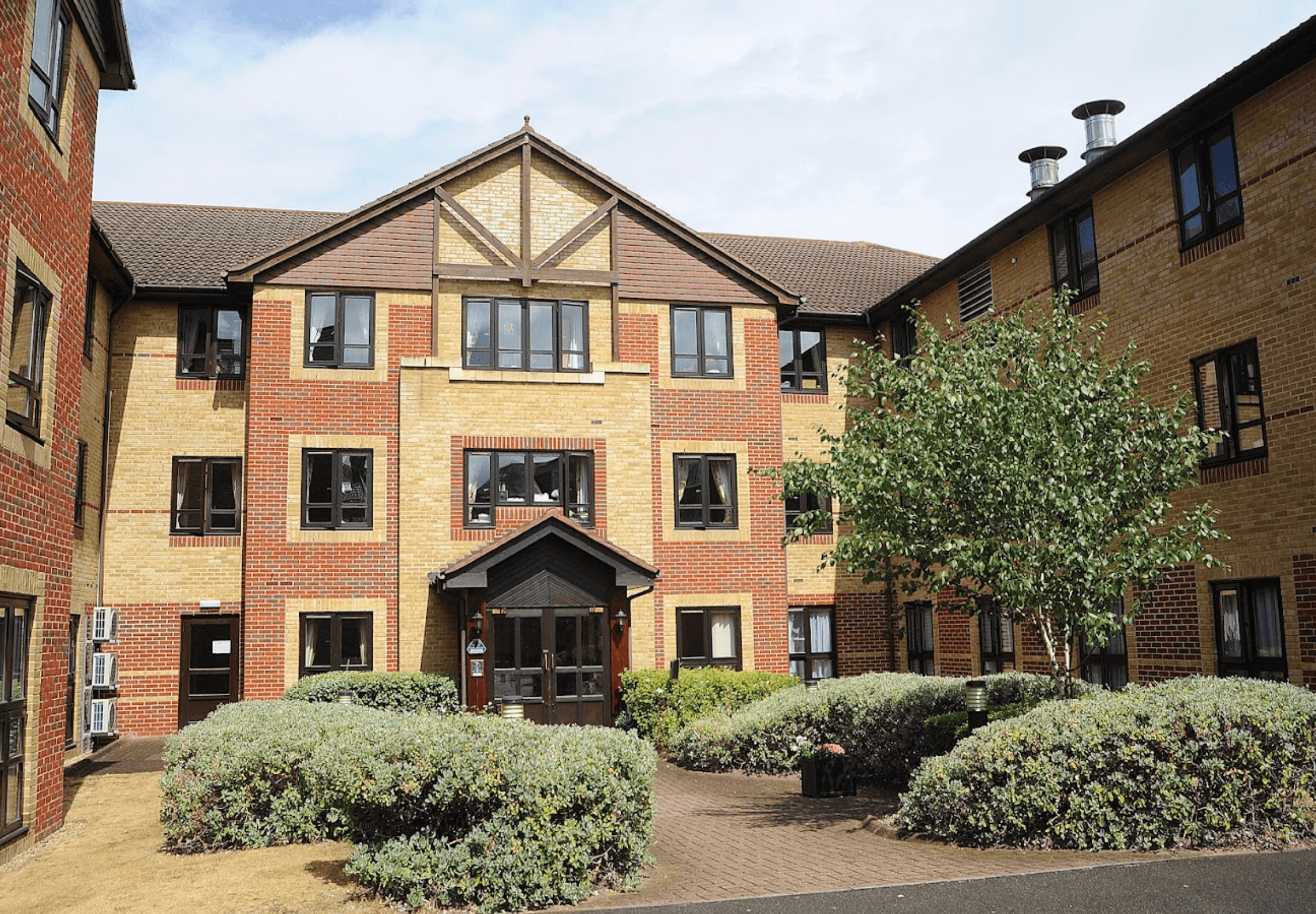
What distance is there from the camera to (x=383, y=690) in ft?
60.5

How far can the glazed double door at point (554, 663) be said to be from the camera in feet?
63.6

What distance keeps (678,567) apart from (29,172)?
516 inches

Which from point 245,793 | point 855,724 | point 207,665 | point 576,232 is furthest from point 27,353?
point 576,232

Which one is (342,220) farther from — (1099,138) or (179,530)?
(1099,138)

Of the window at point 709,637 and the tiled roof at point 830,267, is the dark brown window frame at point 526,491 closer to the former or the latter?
the window at point 709,637

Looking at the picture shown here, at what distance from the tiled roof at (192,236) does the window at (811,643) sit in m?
12.2

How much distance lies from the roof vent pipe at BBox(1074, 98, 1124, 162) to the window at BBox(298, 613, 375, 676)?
16.1m

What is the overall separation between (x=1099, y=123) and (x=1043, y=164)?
2.43m

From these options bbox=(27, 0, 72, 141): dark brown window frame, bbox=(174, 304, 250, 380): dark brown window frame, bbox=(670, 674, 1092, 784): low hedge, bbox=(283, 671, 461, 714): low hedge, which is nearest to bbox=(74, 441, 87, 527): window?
bbox=(174, 304, 250, 380): dark brown window frame

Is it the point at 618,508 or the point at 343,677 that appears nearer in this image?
the point at 343,677

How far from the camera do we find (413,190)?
21.0 m

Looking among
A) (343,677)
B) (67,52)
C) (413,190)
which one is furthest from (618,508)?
(67,52)

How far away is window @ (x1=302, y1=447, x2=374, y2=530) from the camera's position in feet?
66.4

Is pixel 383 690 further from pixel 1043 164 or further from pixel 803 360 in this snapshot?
pixel 1043 164
